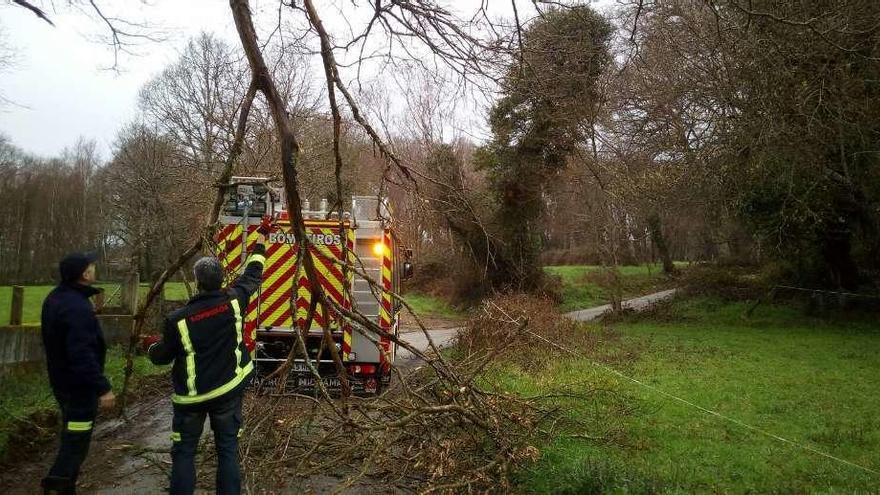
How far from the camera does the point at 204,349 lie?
4.32 meters

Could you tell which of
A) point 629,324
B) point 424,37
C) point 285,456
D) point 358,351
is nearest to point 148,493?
point 285,456

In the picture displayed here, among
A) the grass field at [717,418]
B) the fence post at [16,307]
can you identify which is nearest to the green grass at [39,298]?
the fence post at [16,307]

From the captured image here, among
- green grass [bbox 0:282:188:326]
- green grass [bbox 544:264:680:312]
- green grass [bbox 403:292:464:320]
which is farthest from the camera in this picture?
green grass [bbox 544:264:680:312]

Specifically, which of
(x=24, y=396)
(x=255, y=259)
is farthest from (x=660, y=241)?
(x=255, y=259)

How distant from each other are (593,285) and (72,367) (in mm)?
29716

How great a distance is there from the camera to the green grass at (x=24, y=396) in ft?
22.4

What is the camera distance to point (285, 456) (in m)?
5.41

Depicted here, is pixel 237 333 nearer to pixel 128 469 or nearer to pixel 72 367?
pixel 72 367

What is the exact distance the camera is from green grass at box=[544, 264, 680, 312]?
2944 centimetres

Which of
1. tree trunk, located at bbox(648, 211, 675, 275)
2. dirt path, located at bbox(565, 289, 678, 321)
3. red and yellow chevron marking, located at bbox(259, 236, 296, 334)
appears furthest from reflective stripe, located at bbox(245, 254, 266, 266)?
tree trunk, located at bbox(648, 211, 675, 275)

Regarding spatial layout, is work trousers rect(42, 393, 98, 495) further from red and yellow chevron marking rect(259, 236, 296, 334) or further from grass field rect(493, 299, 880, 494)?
red and yellow chevron marking rect(259, 236, 296, 334)

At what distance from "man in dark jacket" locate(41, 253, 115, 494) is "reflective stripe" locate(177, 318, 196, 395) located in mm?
1039

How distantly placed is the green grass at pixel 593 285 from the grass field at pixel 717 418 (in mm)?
14244

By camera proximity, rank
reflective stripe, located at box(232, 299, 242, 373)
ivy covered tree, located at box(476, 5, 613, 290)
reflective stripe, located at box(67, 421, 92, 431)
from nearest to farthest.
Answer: reflective stripe, located at box(232, 299, 242, 373) < reflective stripe, located at box(67, 421, 92, 431) < ivy covered tree, located at box(476, 5, 613, 290)
